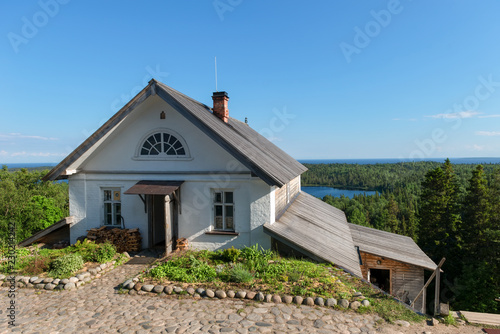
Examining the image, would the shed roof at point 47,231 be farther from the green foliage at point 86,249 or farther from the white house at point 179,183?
the green foliage at point 86,249

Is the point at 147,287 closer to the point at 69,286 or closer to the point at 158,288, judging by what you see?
the point at 158,288

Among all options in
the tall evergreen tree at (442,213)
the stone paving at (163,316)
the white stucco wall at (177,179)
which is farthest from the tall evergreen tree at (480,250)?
the stone paving at (163,316)

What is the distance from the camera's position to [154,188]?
10.8 meters

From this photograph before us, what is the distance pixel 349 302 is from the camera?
7090 millimetres

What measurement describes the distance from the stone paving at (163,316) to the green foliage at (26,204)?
23247 mm

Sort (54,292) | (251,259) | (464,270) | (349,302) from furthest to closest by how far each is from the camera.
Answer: (464,270) < (251,259) < (54,292) < (349,302)

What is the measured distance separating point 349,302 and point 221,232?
535 cm

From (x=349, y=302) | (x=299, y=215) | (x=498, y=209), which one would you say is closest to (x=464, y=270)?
(x=498, y=209)

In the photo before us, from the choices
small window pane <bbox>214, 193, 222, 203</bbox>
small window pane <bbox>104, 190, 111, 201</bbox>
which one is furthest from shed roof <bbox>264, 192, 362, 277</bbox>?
small window pane <bbox>104, 190, 111, 201</bbox>

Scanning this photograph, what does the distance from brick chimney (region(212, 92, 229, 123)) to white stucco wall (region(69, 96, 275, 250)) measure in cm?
402

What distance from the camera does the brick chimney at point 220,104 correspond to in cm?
1477

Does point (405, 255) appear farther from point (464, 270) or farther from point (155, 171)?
point (464, 270)

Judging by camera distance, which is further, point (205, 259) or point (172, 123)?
point (172, 123)


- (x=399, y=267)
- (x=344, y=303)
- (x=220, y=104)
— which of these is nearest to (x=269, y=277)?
(x=344, y=303)
